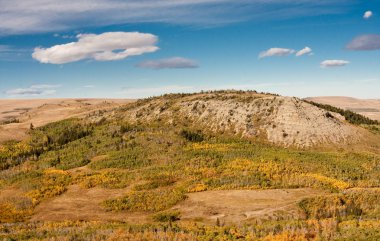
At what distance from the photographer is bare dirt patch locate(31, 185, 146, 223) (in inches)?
1536

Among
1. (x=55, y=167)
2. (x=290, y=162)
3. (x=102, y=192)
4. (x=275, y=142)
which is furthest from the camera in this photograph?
(x=275, y=142)

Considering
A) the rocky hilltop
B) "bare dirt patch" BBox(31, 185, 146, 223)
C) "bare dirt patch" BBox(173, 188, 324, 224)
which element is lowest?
"bare dirt patch" BBox(31, 185, 146, 223)

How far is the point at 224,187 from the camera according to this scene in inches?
1827

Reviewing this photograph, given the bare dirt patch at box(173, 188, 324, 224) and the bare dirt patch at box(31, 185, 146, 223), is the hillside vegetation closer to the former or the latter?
the bare dirt patch at box(31, 185, 146, 223)

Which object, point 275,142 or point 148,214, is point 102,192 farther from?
point 275,142

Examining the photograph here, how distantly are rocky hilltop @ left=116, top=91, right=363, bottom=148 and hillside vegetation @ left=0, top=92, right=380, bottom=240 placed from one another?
0.31 m

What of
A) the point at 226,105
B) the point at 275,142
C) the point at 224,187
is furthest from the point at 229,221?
the point at 226,105

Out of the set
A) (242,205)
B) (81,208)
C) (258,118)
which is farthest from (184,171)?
(258,118)

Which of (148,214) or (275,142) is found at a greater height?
(275,142)

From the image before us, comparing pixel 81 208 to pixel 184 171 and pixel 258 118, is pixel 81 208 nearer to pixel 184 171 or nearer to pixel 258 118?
pixel 184 171

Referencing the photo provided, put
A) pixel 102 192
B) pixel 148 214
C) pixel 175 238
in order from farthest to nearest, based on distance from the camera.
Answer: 1. pixel 102 192
2. pixel 148 214
3. pixel 175 238

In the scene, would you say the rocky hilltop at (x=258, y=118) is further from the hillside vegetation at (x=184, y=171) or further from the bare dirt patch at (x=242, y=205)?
the bare dirt patch at (x=242, y=205)

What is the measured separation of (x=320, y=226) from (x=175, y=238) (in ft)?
31.2

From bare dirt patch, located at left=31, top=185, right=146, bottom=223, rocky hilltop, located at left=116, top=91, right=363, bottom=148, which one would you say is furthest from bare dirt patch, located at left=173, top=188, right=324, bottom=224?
rocky hilltop, located at left=116, top=91, right=363, bottom=148
